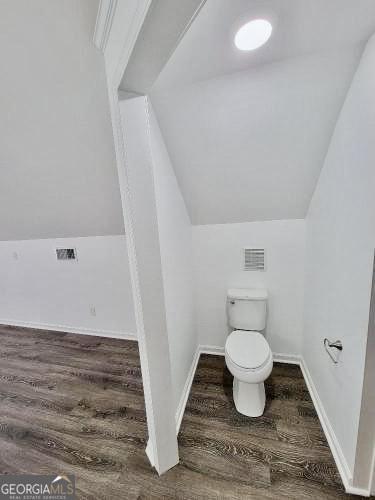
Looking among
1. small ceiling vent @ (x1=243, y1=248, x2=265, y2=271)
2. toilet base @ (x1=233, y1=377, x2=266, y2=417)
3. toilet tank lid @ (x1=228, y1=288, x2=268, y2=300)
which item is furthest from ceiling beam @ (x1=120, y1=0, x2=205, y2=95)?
toilet base @ (x1=233, y1=377, x2=266, y2=417)

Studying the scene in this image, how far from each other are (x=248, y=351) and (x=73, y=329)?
7.59ft

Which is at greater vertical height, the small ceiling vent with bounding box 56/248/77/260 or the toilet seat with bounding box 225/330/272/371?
the small ceiling vent with bounding box 56/248/77/260

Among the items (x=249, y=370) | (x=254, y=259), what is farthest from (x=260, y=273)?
(x=249, y=370)

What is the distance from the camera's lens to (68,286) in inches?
98.1

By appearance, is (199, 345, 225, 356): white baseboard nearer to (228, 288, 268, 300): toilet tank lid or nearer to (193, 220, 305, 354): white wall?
(193, 220, 305, 354): white wall

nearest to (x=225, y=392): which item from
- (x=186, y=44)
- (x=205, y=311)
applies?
(x=205, y=311)

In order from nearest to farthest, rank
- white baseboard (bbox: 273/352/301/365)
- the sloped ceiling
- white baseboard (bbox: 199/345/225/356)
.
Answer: the sloped ceiling
white baseboard (bbox: 273/352/301/365)
white baseboard (bbox: 199/345/225/356)

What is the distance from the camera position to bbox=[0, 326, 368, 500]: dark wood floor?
3.47ft

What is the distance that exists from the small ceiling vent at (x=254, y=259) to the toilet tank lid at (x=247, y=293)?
0.19 meters

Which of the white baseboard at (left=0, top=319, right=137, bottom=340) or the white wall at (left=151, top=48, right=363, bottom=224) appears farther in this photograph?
the white baseboard at (left=0, top=319, right=137, bottom=340)

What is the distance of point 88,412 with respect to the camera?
1.51 meters

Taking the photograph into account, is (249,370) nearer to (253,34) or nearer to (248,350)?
(248,350)

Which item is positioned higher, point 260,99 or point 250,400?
point 260,99

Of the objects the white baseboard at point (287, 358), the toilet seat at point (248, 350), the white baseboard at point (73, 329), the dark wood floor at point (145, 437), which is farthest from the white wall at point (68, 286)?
the white baseboard at point (287, 358)
